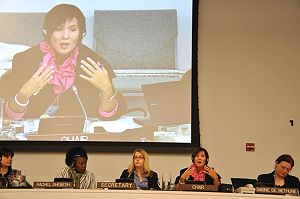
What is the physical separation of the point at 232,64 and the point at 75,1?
79.0 inches

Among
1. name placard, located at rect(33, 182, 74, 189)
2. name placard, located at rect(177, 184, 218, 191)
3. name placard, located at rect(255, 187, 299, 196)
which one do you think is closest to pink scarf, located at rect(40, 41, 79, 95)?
name placard, located at rect(33, 182, 74, 189)

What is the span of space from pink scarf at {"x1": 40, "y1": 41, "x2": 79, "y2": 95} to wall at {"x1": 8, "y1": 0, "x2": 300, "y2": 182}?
79 centimetres

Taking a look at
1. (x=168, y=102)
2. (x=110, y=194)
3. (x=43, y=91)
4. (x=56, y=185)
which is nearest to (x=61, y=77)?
(x=43, y=91)

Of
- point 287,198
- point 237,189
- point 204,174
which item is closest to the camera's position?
point 287,198

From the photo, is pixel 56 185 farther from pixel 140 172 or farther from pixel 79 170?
pixel 140 172

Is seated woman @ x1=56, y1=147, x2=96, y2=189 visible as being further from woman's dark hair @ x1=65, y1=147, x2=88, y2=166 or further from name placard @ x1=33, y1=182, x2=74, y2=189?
name placard @ x1=33, y1=182, x2=74, y2=189

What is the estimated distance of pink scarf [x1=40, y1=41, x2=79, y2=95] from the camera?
258 inches

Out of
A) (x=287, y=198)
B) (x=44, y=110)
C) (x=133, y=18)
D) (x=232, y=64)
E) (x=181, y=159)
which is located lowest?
(x=287, y=198)

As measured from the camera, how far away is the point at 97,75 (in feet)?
21.7

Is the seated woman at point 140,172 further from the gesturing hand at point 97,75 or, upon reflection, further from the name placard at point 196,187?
the gesturing hand at point 97,75

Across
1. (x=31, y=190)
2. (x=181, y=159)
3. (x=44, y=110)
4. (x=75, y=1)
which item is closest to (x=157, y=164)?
(x=181, y=159)

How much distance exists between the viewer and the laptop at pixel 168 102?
652 centimetres

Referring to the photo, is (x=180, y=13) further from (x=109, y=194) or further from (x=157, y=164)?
(x=109, y=194)

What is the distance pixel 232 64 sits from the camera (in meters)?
6.88
